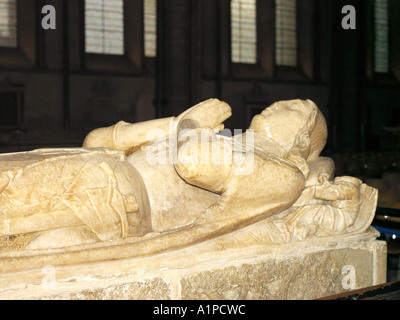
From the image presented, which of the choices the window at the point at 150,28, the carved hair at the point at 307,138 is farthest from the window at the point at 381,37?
the carved hair at the point at 307,138

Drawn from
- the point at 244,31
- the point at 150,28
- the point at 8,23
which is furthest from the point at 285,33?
the point at 8,23

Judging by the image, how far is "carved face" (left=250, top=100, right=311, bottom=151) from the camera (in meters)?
2.71

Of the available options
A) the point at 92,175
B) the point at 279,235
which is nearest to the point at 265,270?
the point at 279,235

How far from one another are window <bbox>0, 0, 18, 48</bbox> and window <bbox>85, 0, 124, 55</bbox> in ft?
4.89

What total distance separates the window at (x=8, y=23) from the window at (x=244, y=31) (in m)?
5.24

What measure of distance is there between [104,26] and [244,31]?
3.75m

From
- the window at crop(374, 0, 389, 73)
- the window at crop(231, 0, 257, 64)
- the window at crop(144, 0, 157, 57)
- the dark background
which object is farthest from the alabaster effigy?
the window at crop(374, 0, 389, 73)

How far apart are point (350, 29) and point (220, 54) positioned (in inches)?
143

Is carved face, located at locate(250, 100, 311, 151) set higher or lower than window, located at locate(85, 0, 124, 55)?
lower

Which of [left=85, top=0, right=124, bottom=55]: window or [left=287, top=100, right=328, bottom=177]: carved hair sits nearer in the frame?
[left=287, top=100, right=328, bottom=177]: carved hair

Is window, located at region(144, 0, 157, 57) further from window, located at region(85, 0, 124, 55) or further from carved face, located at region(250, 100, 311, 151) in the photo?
carved face, located at region(250, 100, 311, 151)

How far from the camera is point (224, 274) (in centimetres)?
230

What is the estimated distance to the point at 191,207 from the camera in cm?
248
